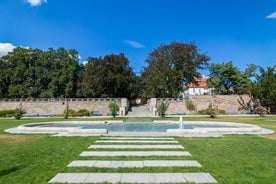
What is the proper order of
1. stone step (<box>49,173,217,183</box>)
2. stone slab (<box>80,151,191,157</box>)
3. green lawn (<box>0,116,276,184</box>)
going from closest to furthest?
stone step (<box>49,173,217,183</box>) < green lawn (<box>0,116,276,184</box>) < stone slab (<box>80,151,191,157</box>)

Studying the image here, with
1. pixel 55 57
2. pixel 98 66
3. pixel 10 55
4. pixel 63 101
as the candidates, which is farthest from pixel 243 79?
pixel 10 55

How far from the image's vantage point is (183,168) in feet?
15.6

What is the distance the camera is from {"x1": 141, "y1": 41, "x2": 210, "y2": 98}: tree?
1323 inches

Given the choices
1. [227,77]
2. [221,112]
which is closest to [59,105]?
[221,112]

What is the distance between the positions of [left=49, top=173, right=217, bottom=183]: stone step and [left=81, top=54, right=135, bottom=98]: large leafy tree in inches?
1260

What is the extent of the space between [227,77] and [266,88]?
521 inches

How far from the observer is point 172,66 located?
34.6m

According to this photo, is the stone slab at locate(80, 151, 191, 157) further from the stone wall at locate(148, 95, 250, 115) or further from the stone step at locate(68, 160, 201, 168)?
the stone wall at locate(148, 95, 250, 115)

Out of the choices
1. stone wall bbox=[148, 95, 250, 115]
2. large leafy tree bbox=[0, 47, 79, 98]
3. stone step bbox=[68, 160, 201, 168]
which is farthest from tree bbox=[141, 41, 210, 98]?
stone step bbox=[68, 160, 201, 168]

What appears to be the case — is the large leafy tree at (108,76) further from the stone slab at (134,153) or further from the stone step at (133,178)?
the stone step at (133,178)

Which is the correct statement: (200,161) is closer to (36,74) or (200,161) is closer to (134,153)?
(134,153)

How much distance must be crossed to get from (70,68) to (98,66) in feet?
22.1

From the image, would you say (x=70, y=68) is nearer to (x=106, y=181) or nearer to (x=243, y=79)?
(x=243, y=79)

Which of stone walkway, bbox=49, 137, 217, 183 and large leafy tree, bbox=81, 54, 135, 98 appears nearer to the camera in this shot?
stone walkway, bbox=49, 137, 217, 183
